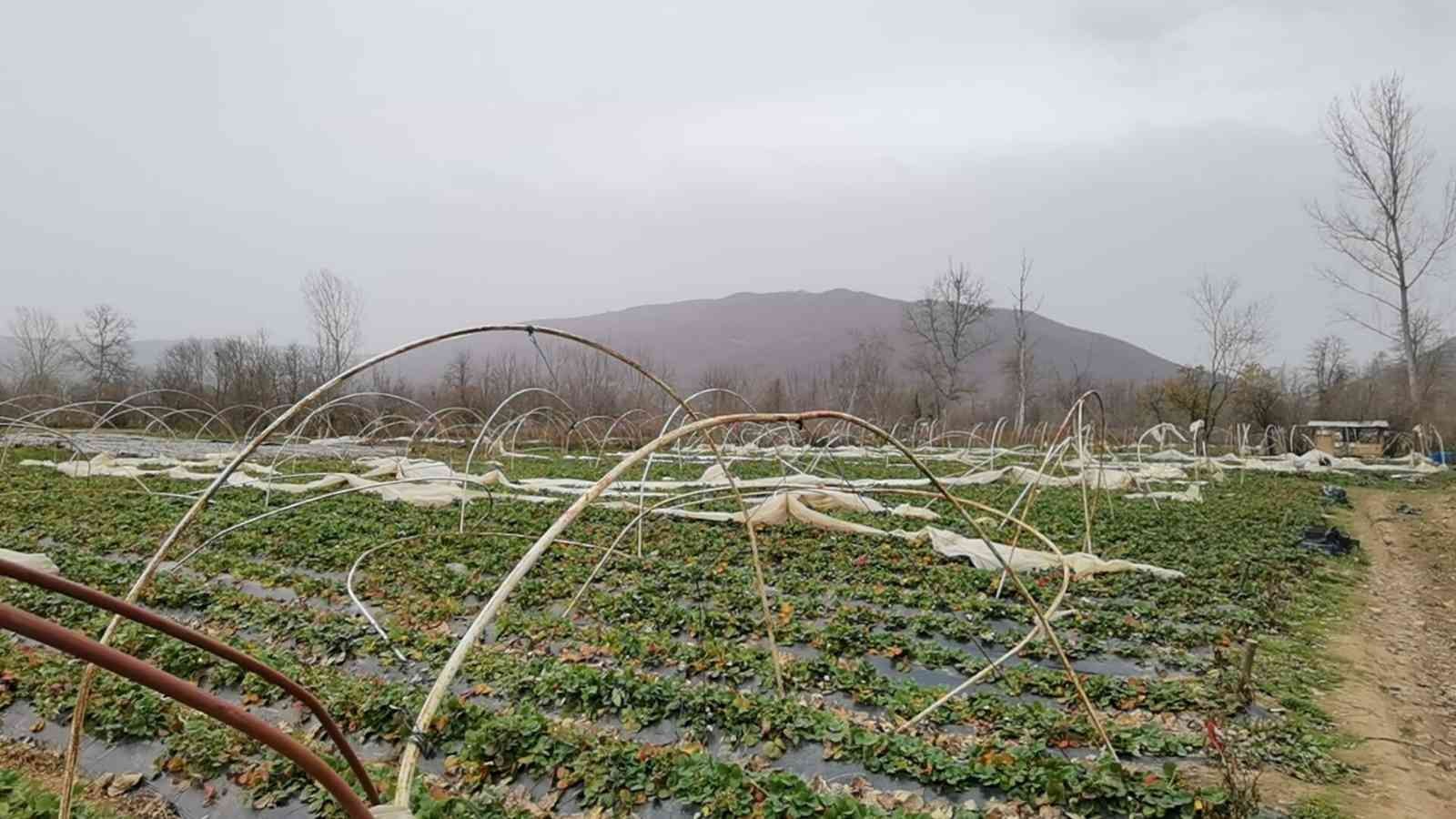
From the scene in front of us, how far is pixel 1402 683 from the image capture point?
4.69m

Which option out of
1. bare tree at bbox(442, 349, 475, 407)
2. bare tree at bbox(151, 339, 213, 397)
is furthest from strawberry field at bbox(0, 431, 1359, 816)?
bare tree at bbox(151, 339, 213, 397)

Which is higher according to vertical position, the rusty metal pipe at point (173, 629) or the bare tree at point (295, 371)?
the bare tree at point (295, 371)

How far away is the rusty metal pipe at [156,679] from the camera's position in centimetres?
83

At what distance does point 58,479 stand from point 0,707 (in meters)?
11.9

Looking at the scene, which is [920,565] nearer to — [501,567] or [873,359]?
[501,567]

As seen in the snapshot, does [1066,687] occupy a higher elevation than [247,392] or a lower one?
lower

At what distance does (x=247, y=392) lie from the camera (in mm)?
34219

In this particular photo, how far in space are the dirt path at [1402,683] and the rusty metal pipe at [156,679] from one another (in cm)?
402

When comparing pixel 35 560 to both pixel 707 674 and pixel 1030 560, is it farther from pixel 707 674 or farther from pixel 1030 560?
pixel 1030 560

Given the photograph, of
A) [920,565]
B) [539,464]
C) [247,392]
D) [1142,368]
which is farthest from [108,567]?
[1142,368]

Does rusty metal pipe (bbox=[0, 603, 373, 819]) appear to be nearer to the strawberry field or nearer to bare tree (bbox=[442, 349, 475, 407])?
the strawberry field

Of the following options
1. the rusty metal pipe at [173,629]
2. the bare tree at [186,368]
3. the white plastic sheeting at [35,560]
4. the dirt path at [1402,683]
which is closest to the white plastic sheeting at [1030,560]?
the dirt path at [1402,683]

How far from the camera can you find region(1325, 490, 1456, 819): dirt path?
3223 millimetres

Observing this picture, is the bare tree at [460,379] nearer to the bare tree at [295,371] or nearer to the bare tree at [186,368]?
the bare tree at [295,371]
